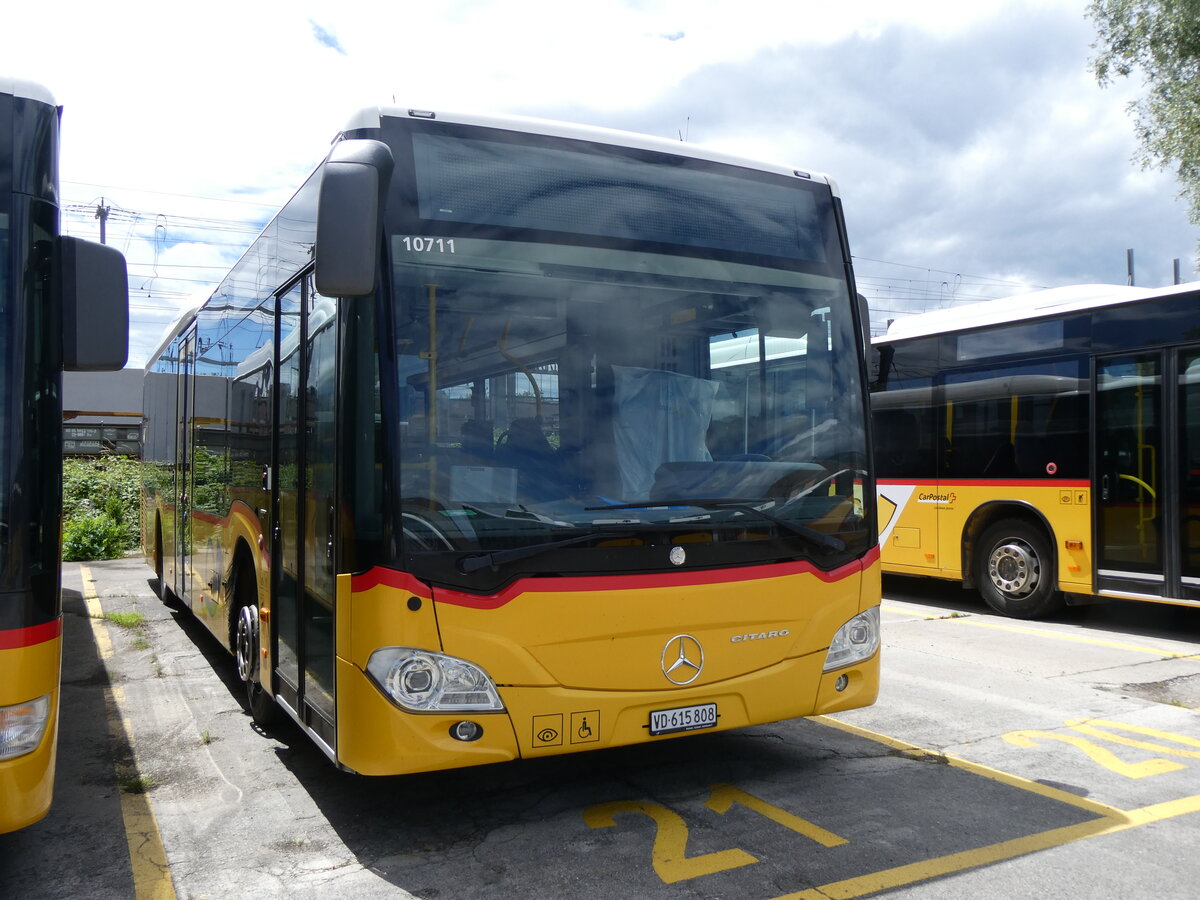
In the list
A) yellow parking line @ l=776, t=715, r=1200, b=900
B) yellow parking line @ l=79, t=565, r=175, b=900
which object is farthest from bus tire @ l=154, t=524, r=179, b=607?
yellow parking line @ l=776, t=715, r=1200, b=900

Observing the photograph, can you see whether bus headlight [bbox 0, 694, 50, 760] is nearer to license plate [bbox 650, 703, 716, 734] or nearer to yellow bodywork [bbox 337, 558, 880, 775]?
yellow bodywork [bbox 337, 558, 880, 775]

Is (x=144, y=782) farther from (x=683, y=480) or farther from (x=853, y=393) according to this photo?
(x=853, y=393)

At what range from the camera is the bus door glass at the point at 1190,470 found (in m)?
9.11

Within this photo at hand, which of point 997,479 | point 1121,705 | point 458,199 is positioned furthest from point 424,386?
point 997,479

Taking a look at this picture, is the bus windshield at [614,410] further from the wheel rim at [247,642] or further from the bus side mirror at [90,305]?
the wheel rim at [247,642]

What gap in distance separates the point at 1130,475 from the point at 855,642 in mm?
5939

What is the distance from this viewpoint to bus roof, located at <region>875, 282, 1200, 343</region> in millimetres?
9789

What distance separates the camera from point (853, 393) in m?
5.23

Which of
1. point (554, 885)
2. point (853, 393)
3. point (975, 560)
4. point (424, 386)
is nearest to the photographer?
point (554, 885)

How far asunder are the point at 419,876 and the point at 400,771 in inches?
16.2

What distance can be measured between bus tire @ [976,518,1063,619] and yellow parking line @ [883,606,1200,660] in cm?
46

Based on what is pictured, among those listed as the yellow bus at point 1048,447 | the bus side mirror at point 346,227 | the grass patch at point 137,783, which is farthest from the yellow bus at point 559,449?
the yellow bus at point 1048,447

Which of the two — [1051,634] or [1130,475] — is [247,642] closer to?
[1051,634]

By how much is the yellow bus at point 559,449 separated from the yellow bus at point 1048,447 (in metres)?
5.52
